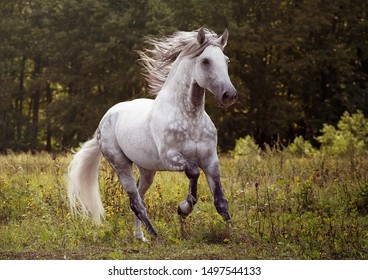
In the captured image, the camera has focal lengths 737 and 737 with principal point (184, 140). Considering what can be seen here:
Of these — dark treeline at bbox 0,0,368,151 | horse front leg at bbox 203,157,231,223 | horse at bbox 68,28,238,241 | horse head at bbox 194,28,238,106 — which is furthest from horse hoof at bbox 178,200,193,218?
dark treeline at bbox 0,0,368,151

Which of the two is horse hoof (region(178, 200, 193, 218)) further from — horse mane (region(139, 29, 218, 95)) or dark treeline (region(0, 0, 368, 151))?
dark treeline (region(0, 0, 368, 151))

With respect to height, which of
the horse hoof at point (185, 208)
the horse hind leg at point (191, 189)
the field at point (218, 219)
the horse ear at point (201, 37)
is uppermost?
the horse ear at point (201, 37)

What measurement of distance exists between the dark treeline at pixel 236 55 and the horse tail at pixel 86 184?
17.8 meters

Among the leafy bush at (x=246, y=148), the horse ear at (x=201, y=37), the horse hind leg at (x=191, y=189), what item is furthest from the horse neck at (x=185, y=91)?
the leafy bush at (x=246, y=148)

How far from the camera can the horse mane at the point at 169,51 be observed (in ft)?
25.0

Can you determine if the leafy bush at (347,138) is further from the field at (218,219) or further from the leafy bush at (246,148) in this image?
the field at (218,219)

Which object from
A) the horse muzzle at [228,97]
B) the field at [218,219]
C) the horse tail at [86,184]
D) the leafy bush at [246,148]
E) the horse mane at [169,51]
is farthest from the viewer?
the leafy bush at [246,148]

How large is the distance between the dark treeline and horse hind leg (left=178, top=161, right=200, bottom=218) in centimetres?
1931

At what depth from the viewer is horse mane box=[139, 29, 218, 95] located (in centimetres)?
762

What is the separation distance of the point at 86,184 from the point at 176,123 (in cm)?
214

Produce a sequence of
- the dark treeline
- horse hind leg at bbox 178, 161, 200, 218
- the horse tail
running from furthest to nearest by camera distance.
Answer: the dark treeline < the horse tail < horse hind leg at bbox 178, 161, 200, 218

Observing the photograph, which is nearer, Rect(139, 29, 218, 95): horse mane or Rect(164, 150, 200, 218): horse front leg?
Rect(164, 150, 200, 218): horse front leg

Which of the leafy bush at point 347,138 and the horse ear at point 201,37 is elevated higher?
the horse ear at point 201,37

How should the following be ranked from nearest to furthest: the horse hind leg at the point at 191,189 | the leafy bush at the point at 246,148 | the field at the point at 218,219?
the horse hind leg at the point at 191,189 → the field at the point at 218,219 → the leafy bush at the point at 246,148
